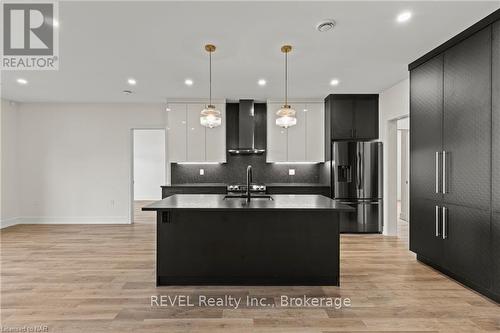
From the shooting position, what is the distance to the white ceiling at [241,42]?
8.87 feet

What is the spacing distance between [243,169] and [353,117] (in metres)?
2.57

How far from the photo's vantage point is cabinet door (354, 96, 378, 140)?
5961 mm

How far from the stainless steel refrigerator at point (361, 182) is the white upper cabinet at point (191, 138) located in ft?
7.96

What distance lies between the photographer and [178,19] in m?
2.87

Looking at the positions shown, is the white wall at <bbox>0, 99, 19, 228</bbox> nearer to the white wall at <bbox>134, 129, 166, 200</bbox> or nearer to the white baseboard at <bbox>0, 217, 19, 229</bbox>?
the white baseboard at <bbox>0, 217, 19, 229</bbox>

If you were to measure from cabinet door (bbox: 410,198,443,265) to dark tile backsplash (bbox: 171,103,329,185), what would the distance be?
2602mm

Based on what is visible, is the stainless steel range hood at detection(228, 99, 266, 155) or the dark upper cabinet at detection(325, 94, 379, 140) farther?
the stainless steel range hood at detection(228, 99, 266, 155)

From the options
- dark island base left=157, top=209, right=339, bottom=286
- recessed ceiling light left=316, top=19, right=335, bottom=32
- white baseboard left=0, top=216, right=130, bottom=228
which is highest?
recessed ceiling light left=316, top=19, right=335, bottom=32

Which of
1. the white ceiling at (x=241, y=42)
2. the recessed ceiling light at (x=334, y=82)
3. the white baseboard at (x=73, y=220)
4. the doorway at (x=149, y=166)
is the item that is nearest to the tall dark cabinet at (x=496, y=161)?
the white ceiling at (x=241, y=42)

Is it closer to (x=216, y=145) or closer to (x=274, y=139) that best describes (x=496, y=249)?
(x=274, y=139)

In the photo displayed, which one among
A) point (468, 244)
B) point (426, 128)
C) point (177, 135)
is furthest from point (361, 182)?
point (177, 135)

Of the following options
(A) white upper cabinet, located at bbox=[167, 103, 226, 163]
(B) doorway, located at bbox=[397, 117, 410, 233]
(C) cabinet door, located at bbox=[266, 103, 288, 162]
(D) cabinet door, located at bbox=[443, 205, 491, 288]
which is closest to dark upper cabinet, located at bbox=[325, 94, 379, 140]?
(C) cabinet door, located at bbox=[266, 103, 288, 162]

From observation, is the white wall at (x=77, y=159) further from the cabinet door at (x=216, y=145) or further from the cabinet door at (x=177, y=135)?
the cabinet door at (x=216, y=145)

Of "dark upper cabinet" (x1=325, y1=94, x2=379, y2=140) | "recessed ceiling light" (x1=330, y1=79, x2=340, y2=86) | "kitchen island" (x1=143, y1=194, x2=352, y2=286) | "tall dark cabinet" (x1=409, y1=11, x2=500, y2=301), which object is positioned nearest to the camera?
"tall dark cabinet" (x1=409, y1=11, x2=500, y2=301)
